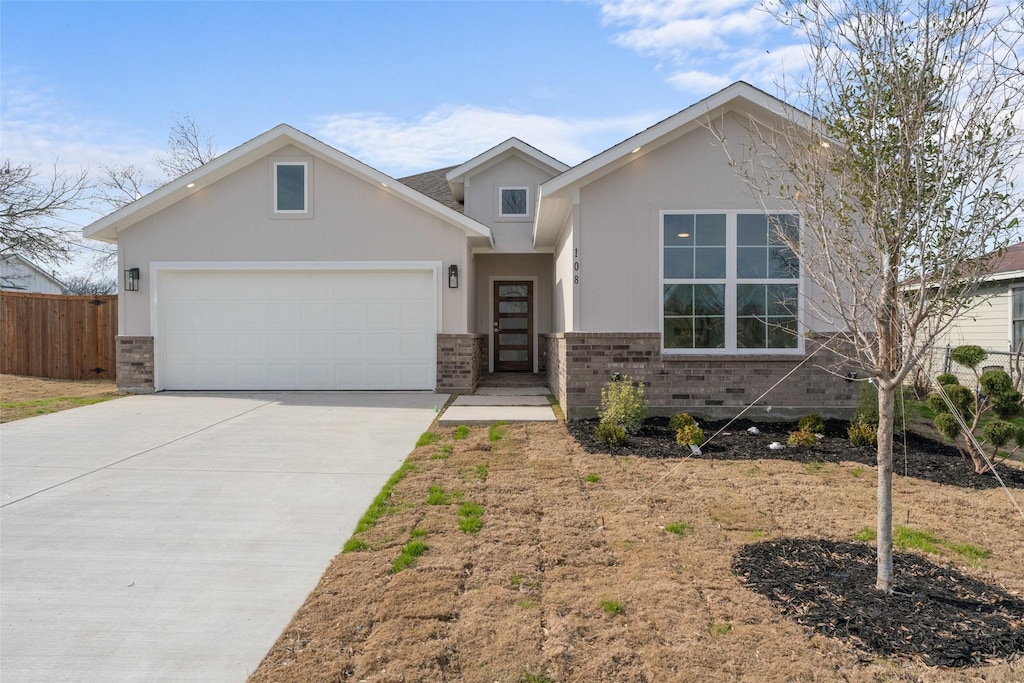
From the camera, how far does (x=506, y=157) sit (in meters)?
14.7

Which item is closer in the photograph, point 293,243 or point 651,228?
point 651,228

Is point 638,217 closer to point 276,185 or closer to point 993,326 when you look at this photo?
point 276,185

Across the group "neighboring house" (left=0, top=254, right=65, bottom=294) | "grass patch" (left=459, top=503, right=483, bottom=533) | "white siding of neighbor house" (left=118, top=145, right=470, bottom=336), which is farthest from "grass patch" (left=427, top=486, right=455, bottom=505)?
"neighboring house" (left=0, top=254, right=65, bottom=294)

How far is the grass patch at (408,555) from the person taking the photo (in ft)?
11.8

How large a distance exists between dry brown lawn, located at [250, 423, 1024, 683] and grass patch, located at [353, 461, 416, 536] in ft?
0.23

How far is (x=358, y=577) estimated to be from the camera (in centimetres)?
349

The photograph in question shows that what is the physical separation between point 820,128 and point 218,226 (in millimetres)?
10435

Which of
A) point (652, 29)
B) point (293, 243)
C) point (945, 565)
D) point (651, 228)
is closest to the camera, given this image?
point (945, 565)

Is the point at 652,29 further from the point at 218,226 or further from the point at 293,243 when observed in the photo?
the point at 218,226

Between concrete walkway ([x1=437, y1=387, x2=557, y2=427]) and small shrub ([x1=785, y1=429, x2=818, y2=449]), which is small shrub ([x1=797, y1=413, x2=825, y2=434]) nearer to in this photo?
small shrub ([x1=785, y1=429, x2=818, y2=449])

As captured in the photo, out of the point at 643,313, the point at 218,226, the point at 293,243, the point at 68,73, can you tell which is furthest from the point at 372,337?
the point at 68,73

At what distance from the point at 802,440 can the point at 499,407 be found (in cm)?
435

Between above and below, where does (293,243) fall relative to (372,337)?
above

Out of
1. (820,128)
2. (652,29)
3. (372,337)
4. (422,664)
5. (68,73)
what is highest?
(68,73)
